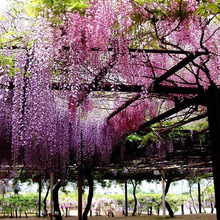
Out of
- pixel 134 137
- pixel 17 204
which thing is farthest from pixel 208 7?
pixel 17 204

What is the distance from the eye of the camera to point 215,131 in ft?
10.8

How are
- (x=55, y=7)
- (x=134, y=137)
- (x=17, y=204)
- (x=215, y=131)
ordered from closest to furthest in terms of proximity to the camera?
1. (x=55, y=7)
2. (x=215, y=131)
3. (x=134, y=137)
4. (x=17, y=204)

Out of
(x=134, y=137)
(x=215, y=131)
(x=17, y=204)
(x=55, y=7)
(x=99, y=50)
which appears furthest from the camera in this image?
(x=17, y=204)

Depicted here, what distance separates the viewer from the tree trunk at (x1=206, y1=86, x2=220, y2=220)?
3195mm

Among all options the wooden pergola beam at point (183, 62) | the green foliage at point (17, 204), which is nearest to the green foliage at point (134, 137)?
the wooden pergola beam at point (183, 62)

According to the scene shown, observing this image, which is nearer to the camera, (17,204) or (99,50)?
(99,50)

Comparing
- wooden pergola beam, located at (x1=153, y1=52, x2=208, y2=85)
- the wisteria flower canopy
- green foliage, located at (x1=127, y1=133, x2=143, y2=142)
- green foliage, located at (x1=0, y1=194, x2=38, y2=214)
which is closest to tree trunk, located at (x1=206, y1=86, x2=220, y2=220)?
the wisteria flower canopy

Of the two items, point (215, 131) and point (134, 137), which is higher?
point (134, 137)

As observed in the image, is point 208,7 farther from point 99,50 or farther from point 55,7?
point 55,7

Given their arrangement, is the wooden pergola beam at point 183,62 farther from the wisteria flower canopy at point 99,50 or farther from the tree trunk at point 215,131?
the tree trunk at point 215,131

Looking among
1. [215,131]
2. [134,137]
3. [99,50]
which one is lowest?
[215,131]

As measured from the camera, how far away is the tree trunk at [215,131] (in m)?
3.20

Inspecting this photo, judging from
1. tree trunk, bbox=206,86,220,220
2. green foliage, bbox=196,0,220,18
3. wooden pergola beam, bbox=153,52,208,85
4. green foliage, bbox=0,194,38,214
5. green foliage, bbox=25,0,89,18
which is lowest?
green foliage, bbox=0,194,38,214

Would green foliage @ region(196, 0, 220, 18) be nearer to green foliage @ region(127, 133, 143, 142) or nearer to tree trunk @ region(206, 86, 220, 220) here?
tree trunk @ region(206, 86, 220, 220)
